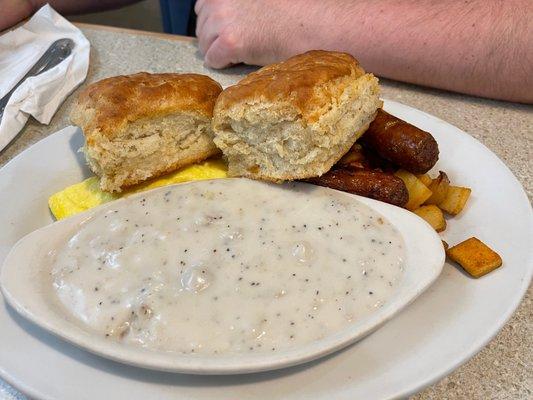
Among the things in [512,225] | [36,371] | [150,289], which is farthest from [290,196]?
[36,371]

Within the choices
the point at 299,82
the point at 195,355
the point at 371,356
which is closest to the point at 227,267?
the point at 195,355

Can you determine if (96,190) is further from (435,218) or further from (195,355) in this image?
(435,218)

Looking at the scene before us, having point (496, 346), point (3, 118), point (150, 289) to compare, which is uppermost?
point (150, 289)

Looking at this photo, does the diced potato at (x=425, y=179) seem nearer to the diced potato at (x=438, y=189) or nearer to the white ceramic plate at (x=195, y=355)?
the diced potato at (x=438, y=189)

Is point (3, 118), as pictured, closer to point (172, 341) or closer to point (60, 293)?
point (60, 293)

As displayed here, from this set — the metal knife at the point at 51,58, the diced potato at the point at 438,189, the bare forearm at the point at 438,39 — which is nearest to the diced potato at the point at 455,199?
the diced potato at the point at 438,189

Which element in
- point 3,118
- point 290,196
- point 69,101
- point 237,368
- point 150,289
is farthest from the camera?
point 69,101
